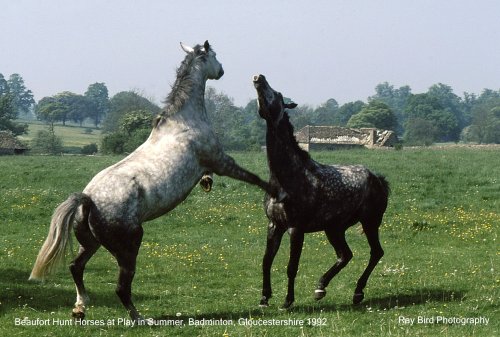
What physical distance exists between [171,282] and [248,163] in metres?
28.9

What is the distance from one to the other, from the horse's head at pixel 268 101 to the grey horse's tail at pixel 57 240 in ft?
9.43

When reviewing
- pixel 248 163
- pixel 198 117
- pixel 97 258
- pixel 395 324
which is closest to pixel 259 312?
pixel 395 324

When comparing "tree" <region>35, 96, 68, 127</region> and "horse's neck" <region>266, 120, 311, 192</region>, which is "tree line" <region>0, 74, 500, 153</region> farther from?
"horse's neck" <region>266, 120, 311, 192</region>

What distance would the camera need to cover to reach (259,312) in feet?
33.4

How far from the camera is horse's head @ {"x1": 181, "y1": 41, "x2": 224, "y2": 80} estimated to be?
10.4m

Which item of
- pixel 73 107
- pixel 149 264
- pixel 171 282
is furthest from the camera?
pixel 73 107

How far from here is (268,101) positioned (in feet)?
33.2

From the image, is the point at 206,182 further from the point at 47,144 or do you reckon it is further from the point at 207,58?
the point at 47,144

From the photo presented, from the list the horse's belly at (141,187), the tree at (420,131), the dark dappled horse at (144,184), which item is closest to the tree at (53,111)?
the tree at (420,131)

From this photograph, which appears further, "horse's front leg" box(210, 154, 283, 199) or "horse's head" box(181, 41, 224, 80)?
"horse's head" box(181, 41, 224, 80)

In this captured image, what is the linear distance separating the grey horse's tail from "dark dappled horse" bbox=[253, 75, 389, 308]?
287 cm

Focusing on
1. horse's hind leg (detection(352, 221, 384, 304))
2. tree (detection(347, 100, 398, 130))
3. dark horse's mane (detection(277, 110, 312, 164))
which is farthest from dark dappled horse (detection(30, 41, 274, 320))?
tree (detection(347, 100, 398, 130))

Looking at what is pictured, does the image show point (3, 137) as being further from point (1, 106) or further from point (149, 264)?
point (149, 264)

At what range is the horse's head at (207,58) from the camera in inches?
409
